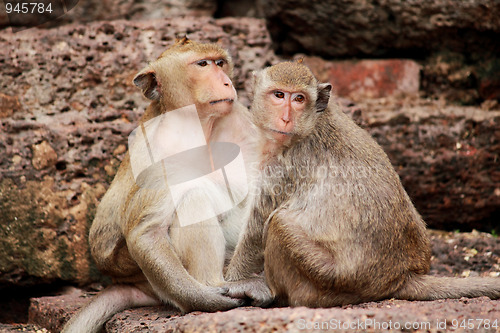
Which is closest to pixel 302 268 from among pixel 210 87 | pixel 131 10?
pixel 210 87

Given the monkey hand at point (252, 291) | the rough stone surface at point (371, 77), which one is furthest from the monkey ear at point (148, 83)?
the rough stone surface at point (371, 77)

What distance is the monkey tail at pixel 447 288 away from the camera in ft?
13.4

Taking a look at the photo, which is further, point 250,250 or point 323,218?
point 250,250

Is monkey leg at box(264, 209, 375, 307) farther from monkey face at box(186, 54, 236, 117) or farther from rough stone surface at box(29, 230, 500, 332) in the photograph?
monkey face at box(186, 54, 236, 117)

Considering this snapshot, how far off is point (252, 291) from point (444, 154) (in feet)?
8.83

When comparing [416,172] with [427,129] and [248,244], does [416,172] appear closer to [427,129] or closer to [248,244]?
[427,129]

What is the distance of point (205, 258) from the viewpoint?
420 cm

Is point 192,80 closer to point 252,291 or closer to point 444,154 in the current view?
point 252,291

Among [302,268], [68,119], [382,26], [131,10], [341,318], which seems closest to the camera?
[341,318]

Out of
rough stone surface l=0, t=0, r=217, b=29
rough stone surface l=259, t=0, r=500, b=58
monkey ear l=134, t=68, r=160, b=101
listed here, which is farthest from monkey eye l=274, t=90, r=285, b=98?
rough stone surface l=0, t=0, r=217, b=29

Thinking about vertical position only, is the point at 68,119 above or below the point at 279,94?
below

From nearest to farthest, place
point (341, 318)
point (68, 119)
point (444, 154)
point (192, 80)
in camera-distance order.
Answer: point (341, 318) → point (192, 80) → point (68, 119) → point (444, 154)

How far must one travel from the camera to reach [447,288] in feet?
13.5

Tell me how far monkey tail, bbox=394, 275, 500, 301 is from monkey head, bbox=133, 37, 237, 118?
1.58 m
